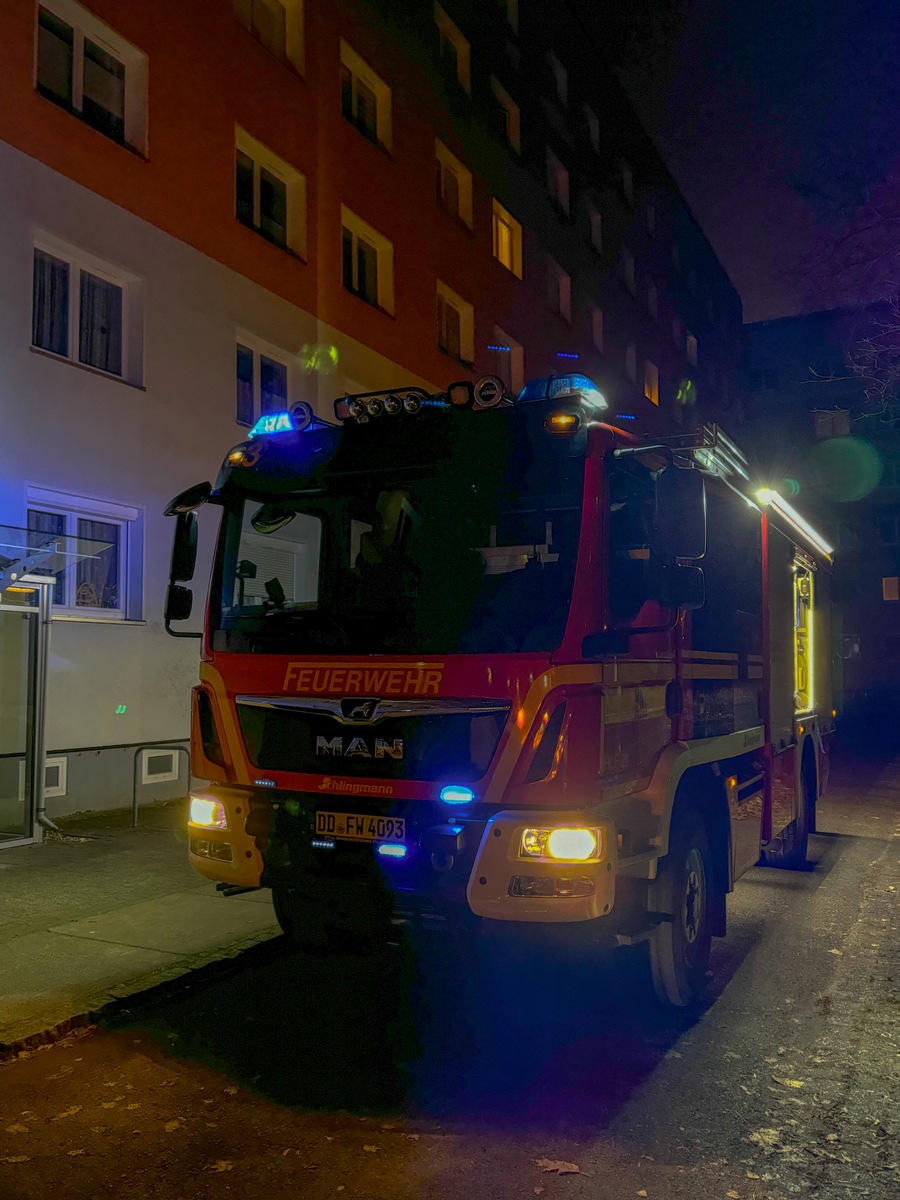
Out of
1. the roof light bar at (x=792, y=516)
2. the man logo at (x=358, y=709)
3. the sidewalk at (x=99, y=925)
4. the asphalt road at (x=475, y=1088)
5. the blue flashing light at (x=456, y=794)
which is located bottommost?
the asphalt road at (x=475, y=1088)

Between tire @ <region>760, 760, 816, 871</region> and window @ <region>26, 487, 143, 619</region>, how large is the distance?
23.9 ft

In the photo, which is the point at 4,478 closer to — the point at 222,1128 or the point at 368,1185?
the point at 222,1128

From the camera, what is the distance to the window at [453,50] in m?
20.8

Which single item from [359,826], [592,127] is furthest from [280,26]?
[592,127]

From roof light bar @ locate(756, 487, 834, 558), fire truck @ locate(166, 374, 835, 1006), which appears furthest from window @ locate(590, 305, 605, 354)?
fire truck @ locate(166, 374, 835, 1006)

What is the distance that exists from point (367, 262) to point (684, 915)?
15.1 meters

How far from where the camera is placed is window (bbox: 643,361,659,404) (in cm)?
3347

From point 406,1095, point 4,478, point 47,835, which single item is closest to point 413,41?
point 4,478

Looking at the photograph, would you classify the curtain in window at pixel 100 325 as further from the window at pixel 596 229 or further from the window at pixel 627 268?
the window at pixel 627 268

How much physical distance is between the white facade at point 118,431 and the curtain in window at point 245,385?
37cm

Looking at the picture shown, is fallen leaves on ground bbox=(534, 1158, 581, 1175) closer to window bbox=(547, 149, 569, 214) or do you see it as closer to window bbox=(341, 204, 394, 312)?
Result: window bbox=(341, 204, 394, 312)

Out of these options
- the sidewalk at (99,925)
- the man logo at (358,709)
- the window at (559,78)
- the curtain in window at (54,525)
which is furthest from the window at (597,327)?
the man logo at (358,709)

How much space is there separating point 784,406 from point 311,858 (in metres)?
50.9

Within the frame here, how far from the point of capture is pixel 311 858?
4.88 m
